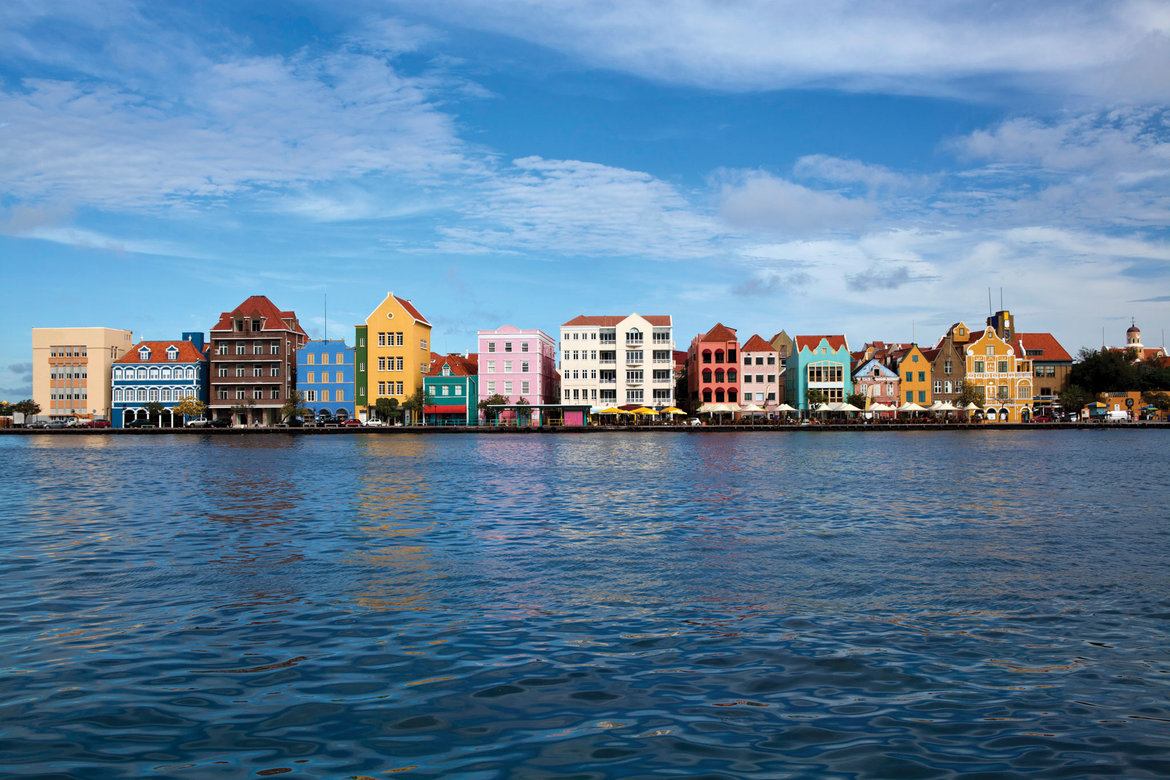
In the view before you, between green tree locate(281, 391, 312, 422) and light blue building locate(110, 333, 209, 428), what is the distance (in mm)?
13958

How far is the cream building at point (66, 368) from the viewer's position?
386 ft

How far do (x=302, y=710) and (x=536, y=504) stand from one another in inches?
677

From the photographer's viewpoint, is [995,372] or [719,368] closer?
[719,368]

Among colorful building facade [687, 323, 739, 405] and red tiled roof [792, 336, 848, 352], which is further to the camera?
red tiled roof [792, 336, 848, 352]

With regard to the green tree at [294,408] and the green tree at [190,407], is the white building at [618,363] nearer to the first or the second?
the green tree at [294,408]

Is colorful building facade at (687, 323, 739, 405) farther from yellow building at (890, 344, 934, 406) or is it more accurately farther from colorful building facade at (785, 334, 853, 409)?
yellow building at (890, 344, 934, 406)

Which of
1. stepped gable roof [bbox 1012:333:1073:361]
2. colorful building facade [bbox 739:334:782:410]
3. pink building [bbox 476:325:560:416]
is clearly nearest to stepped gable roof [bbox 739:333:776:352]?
colorful building facade [bbox 739:334:782:410]

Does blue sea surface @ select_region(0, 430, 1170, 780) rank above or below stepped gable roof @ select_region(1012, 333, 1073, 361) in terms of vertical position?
below

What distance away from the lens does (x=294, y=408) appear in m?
103

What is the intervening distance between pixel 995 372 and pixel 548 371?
5784cm

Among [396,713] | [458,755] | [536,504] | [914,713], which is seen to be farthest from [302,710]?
[536,504]

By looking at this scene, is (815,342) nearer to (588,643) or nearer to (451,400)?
(451,400)

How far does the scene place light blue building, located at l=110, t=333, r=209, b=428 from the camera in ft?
355

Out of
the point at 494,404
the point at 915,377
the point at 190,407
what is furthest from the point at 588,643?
the point at 190,407
